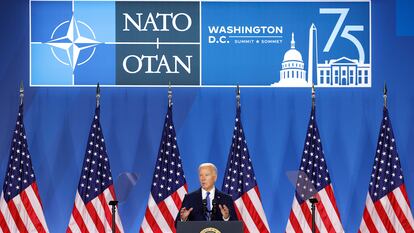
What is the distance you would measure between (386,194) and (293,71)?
2034mm

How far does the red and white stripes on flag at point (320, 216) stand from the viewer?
9.66 meters

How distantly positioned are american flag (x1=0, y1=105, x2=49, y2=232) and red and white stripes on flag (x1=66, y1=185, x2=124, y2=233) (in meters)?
0.40

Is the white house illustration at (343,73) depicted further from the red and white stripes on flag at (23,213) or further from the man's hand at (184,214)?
the man's hand at (184,214)

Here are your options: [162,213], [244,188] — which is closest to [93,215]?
[162,213]

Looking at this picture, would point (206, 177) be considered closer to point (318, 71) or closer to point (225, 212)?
point (225, 212)

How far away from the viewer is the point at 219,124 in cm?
1039

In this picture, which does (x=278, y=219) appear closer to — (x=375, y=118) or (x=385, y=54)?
(x=375, y=118)

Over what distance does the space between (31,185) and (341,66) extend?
434 centimetres

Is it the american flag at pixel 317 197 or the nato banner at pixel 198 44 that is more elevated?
the nato banner at pixel 198 44

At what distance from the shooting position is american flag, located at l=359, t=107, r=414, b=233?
378 inches

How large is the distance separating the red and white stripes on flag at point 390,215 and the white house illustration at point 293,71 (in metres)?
1.84

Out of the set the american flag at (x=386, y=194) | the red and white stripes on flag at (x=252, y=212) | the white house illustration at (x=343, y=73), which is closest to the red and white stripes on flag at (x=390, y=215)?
the american flag at (x=386, y=194)

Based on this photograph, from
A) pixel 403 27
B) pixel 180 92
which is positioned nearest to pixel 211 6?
pixel 180 92

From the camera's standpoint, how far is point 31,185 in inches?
381
